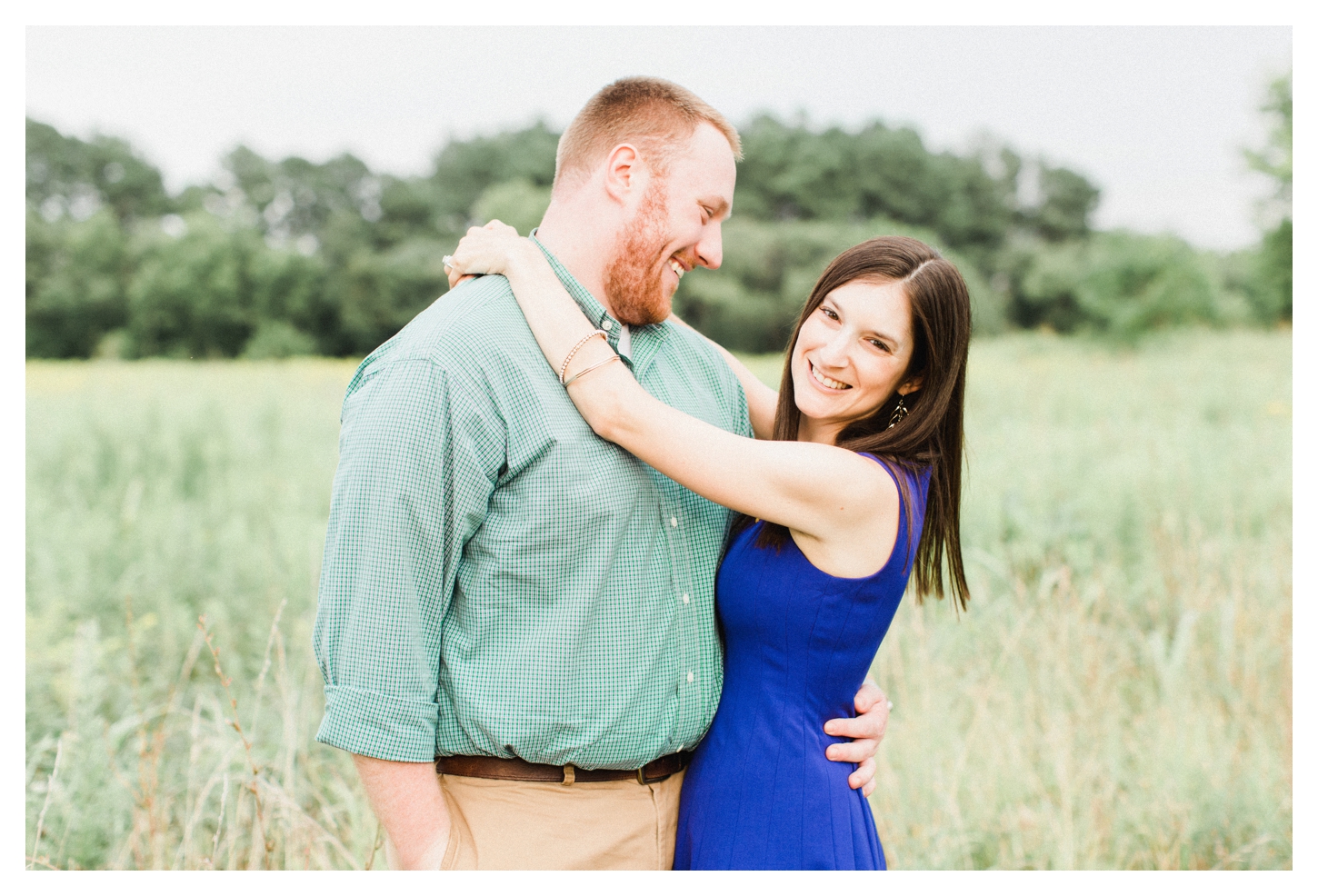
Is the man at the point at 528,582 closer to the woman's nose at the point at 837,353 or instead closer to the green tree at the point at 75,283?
the woman's nose at the point at 837,353

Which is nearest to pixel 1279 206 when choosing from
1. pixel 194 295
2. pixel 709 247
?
pixel 709 247

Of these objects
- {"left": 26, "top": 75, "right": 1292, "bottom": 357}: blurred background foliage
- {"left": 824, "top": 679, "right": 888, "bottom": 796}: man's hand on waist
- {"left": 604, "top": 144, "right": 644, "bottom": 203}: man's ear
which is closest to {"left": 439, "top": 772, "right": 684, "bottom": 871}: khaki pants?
{"left": 824, "top": 679, "right": 888, "bottom": 796}: man's hand on waist

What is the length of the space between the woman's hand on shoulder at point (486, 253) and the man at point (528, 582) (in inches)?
2.1

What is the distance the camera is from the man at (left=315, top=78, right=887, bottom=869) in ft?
5.47

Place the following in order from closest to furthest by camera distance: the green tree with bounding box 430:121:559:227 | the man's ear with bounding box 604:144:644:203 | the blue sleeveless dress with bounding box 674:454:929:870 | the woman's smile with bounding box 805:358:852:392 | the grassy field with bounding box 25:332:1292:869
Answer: the blue sleeveless dress with bounding box 674:454:929:870, the man's ear with bounding box 604:144:644:203, the woman's smile with bounding box 805:358:852:392, the grassy field with bounding box 25:332:1292:869, the green tree with bounding box 430:121:559:227

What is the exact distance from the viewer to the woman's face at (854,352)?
2.18m

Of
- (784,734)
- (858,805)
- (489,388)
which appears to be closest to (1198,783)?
(858,805)

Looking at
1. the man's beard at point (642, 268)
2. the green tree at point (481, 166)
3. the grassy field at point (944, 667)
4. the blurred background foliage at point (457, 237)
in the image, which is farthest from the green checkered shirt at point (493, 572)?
the green tree at point (481, 166)

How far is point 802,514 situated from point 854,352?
0.49 m

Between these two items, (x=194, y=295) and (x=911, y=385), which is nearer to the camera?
(x=911, y=385)

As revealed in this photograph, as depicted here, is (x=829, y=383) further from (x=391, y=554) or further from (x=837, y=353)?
(x=391, y=554)

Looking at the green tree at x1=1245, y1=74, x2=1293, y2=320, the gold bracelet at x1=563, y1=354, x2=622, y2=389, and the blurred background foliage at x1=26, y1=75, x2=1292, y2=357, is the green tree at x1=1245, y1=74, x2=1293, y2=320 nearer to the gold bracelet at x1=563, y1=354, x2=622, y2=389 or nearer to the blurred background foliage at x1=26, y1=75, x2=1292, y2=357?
the blurred background foliage at x1=26, y1=75, x2=1292, y2=357

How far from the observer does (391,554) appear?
1653 millimetres
